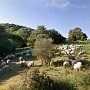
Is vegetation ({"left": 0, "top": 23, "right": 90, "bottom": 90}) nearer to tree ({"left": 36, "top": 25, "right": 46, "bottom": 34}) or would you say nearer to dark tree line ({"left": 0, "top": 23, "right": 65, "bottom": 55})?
dark tree line ({"left": 0, "top": 23, "right": 65, "bottom": 55})

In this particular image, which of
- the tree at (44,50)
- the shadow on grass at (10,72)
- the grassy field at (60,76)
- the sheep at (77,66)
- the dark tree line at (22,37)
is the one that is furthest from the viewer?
the dark tree line at (22,37)

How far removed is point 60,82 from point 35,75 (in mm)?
1982

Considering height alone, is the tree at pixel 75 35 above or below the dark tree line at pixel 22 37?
above

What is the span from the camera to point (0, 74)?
76.5ft

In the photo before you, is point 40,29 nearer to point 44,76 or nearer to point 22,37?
point 22,37

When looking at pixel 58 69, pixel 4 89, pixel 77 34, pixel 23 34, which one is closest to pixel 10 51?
pixel 23 34

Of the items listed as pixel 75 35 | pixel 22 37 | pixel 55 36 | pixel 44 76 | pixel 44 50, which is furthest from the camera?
pixel 75 35

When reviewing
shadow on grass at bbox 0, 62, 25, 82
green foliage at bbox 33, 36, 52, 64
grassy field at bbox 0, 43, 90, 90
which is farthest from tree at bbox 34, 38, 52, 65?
shadow on grass at bbox 0, 62, 25, 82

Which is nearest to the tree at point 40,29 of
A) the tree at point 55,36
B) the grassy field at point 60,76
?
the tree at point 55,36

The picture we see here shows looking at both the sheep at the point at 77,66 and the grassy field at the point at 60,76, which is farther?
the sheep at the point at 77,66

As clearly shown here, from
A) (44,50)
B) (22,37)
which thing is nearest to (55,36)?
(22,37)

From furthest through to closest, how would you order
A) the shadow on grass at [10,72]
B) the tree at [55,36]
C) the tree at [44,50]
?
the tree at [55,36]
the tree at [44,50]
the shadow on grass at [10,72]

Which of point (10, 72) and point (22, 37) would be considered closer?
point (10, 72)

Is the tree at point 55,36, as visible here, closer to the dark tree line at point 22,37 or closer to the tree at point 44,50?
the dark tree line at point 22,37
